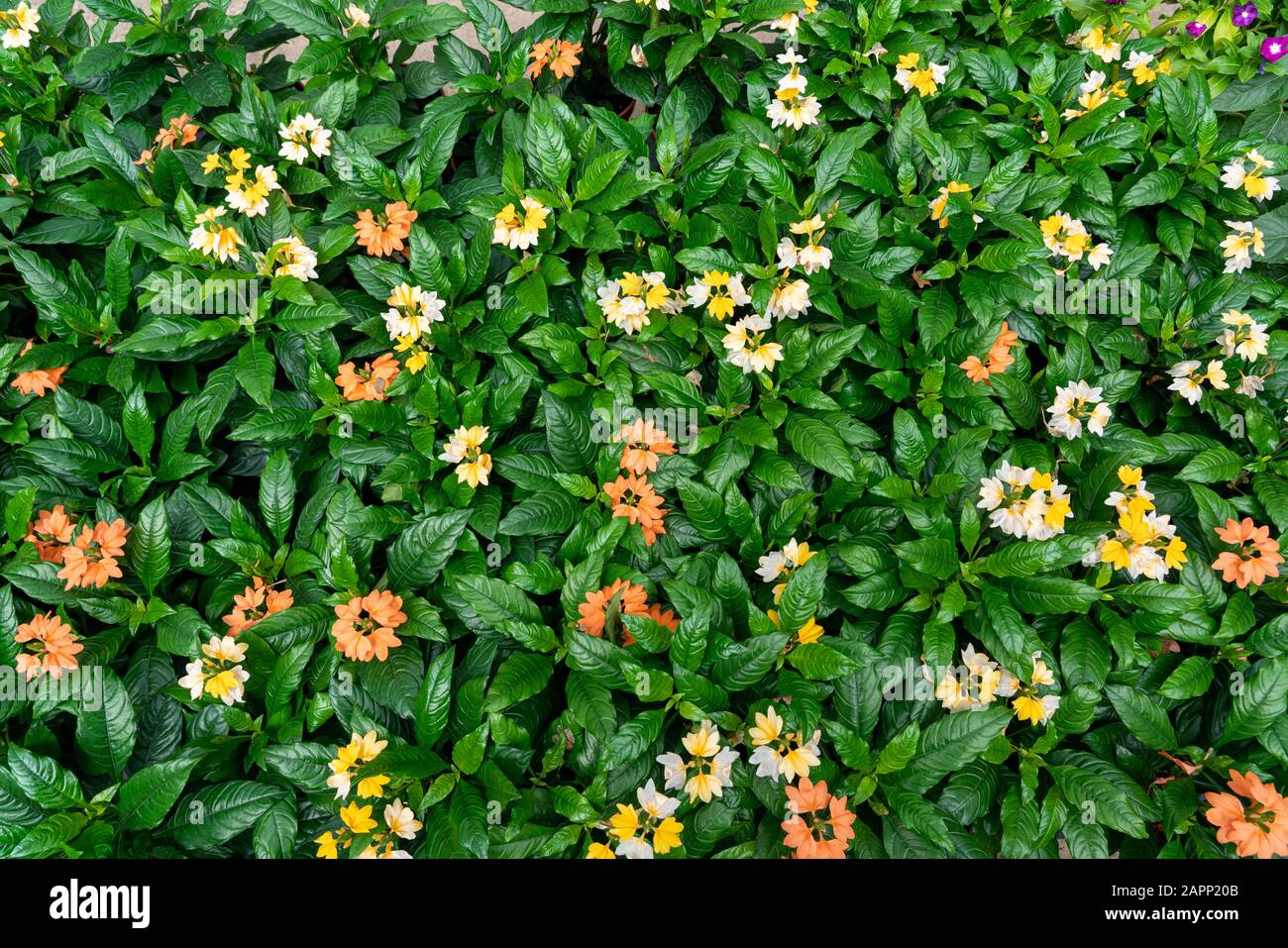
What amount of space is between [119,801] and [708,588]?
1414mm

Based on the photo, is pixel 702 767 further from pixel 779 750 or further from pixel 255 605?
pixel 255 605

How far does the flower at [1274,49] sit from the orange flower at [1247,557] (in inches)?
72.7

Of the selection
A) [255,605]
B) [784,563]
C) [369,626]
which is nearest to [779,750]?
[784,563]

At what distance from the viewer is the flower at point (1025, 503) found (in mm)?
1963

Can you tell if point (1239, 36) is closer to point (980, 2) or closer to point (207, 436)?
point (980, 2)

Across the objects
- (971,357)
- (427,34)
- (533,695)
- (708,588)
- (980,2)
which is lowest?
(533,695)

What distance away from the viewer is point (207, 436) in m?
2.21

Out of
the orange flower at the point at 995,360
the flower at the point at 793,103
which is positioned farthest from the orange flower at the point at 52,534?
the orange flower at the point at 995,360

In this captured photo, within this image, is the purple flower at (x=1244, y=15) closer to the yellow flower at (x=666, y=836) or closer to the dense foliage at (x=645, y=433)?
the dense foliage at (x=645, y=433)

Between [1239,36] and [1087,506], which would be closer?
[1087,506]

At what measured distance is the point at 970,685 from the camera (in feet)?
6.36

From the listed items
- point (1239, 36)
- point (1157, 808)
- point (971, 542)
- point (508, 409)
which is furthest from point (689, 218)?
point (1239, 36)

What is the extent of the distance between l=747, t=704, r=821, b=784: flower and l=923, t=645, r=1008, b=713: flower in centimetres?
33

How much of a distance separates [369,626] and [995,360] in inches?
70.1
